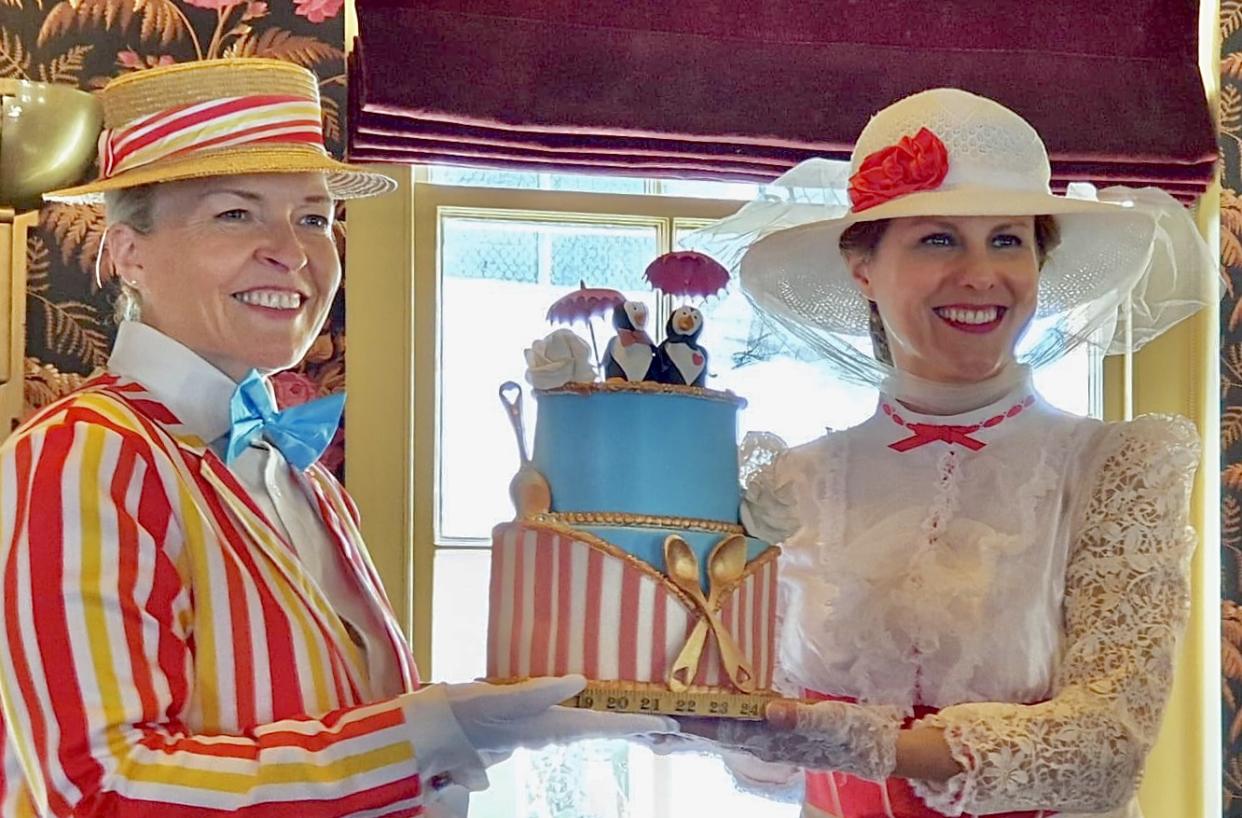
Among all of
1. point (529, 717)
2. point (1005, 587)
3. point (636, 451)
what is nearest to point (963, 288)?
point (1005, 587)

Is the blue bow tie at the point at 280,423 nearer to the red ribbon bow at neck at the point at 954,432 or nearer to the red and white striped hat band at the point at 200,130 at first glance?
the red and white striped hat band at the point at 200,130

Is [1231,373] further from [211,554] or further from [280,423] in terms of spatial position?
[211,554]

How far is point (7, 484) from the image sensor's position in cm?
132

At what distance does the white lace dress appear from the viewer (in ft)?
5.55

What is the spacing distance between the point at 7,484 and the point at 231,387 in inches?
9.7

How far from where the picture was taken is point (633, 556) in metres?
1.43

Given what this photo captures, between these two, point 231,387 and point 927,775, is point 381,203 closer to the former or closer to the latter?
point 231,387

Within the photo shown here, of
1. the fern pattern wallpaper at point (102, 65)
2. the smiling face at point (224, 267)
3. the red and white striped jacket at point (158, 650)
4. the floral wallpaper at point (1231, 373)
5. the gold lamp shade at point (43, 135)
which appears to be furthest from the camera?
the floral wallpaper at point (1231, 373)

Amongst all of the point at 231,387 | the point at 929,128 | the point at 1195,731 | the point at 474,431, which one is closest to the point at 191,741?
the point at 231,387

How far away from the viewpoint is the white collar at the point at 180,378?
1.47 metres

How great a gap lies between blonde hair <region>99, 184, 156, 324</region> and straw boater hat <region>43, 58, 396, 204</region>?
0.02 metres

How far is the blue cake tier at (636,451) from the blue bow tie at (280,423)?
0.84 ft

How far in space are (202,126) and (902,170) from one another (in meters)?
0.80

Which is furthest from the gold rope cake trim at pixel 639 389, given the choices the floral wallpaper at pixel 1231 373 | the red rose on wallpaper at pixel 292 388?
the floral wallpaper at pixel 1231 373
